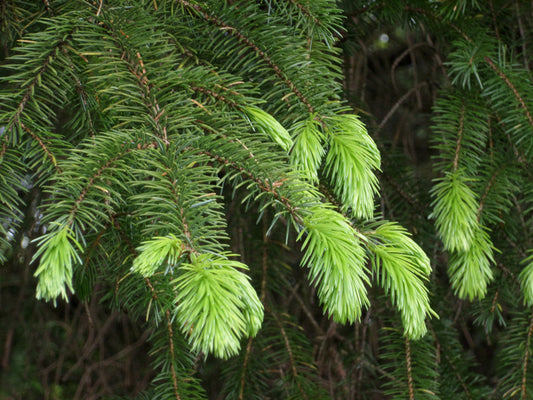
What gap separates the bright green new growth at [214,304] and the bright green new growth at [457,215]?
462mm

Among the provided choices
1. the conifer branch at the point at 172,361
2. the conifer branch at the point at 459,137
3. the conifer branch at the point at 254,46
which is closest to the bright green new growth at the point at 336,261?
the conifer branch at the point at 254,46

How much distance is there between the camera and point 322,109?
0.73 meters

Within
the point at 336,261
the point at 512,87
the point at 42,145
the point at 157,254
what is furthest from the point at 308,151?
the point at 512,87

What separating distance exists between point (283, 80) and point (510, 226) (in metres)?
0.66

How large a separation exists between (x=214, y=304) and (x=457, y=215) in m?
0.54

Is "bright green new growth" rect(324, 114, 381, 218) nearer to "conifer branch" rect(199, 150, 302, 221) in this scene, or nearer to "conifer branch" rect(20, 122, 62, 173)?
"conifer branch" rect(199, 150, 302, 221)

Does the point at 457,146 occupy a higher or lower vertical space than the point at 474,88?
lower

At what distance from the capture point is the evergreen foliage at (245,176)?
56 centimetres

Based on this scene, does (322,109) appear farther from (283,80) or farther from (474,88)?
(474,88)

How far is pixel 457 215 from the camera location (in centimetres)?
82

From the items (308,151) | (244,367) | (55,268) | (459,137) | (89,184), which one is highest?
(459,137)

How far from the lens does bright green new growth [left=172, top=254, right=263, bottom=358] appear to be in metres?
0.46

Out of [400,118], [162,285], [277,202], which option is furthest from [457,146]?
[400,118]

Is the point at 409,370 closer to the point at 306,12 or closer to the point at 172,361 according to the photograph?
the point at 172,361
